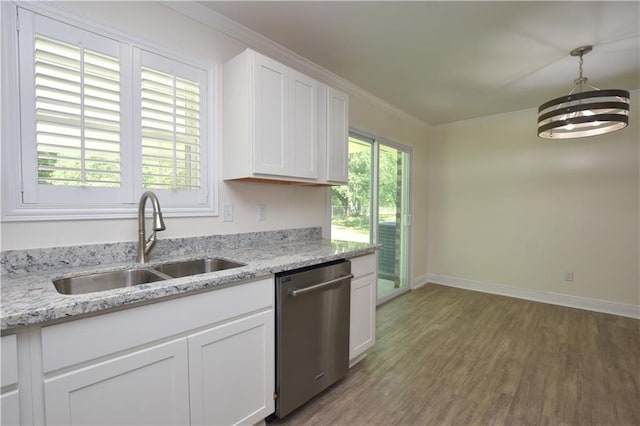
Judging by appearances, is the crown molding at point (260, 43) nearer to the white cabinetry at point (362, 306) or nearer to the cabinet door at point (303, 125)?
the cabinet door at point (303, 125)

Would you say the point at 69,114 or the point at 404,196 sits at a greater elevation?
the point at 69,114

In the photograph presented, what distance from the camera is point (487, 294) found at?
4211 millimetres

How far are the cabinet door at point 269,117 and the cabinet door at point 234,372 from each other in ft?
3.11

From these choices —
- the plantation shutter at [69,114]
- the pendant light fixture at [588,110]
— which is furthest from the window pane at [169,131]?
the pendant light fixture at [588,110]

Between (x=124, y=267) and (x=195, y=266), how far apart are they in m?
0.39

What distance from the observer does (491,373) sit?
2.27 metres

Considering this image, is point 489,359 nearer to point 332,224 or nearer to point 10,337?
point 332,224

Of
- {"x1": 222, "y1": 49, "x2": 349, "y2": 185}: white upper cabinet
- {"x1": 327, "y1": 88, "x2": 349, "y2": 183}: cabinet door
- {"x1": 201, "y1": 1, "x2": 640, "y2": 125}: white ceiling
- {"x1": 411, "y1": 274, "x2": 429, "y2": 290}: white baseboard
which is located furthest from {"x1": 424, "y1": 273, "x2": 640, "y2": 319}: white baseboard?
{"x1": 222, "y1": 49, "x2": 349, "y2": 185}: white upper cabinet

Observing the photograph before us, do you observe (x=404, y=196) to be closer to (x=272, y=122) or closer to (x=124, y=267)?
(x=272, y=122)

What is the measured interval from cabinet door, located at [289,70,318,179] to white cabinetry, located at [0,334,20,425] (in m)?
1.58

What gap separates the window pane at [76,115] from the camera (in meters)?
1.43

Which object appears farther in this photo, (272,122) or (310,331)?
(272,122)

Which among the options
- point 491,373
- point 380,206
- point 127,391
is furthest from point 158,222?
point 380,206

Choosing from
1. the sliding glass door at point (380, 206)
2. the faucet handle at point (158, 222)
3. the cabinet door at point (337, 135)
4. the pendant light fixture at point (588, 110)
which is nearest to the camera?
the faucet handle at point (158, 222)
